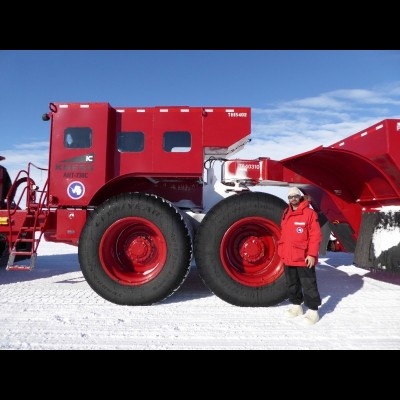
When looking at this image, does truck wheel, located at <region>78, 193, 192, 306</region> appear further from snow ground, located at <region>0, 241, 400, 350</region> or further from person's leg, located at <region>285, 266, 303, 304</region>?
person's leg, located at <region>285, 266, 303, 304</region>

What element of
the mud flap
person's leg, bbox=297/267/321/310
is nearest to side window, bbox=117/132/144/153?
person's leg, bbox=297/267/321/310

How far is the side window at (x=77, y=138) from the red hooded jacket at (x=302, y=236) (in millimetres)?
3111

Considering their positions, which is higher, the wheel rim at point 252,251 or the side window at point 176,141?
the side window at point 176,141

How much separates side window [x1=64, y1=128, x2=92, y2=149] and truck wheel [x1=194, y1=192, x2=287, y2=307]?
2.14 meters

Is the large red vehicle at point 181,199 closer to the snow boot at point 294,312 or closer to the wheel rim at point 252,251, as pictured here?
the wheel rim at point 252,251

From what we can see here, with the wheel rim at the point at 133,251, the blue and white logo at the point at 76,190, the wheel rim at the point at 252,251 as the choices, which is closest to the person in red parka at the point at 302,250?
the wheel rim at the point at 252,251

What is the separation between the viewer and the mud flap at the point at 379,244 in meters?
4.18

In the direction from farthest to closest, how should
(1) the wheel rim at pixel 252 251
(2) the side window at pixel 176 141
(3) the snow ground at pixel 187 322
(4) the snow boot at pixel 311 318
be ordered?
1. (2) the side window at pixel 176 141
2. (1) the wheel rim at pixel 252 251
3. (4) the snow boot at pixel 311 318
4. (3) the snow ground at pixel 187 322

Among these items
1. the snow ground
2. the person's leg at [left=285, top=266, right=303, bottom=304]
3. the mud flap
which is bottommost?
the snow ground

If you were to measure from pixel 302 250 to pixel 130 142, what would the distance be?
2856mm

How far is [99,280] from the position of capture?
4.08 meters

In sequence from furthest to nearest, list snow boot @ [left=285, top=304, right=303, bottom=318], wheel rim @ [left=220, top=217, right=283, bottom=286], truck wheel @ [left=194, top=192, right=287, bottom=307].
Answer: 1. wheel rim @ [left=220, top=217, right=283, bottom=286]
2. truck wheel @ [left=194, top=192, right=287, bottom=307]
3. snow boot @ [left=285, top=304, right=303, bottom=318]

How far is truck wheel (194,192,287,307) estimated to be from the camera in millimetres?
3967

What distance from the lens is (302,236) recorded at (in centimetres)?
354
